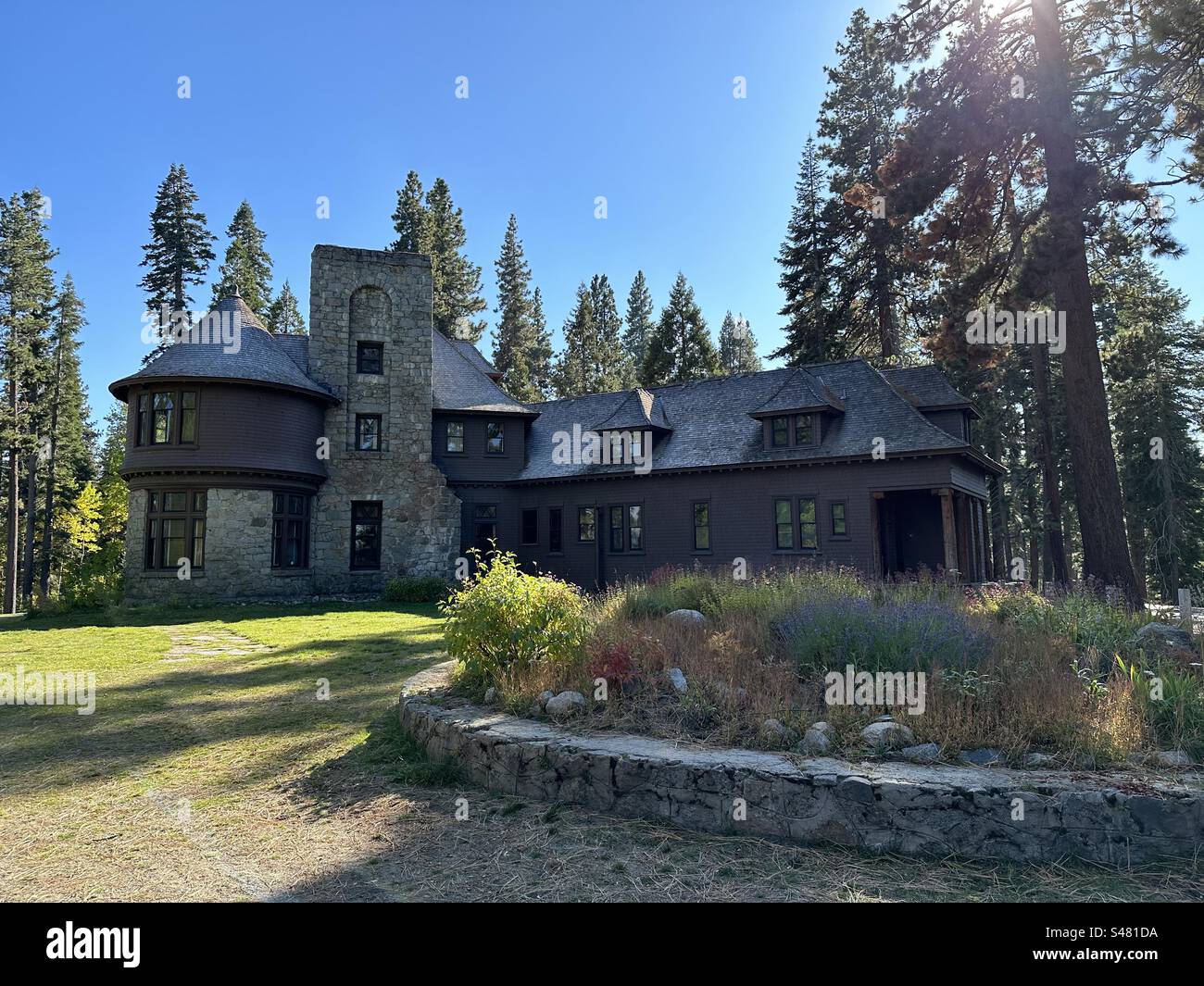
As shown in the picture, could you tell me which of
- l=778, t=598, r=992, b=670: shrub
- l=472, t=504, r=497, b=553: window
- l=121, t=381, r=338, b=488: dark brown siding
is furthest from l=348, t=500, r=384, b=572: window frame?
l=778, t=598, r=992, b=670: shrub

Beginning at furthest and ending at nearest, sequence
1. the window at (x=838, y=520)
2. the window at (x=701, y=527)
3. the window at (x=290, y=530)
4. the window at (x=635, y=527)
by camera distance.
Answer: the window at (x=635, y=527)
the window at (x=701, y=527)
the window at (x=290, y=530)
the window at (x=838, y=520)

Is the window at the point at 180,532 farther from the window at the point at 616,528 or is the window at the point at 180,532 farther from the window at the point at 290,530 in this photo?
the window at the point at 616,528

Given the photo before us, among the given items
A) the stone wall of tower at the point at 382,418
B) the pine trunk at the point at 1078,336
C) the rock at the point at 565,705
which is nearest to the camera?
the rock at the point at 565,705

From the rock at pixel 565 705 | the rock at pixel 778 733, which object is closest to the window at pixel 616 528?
the rock at pixel 565 705

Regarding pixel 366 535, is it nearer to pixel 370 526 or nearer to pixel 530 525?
pixel 370 526

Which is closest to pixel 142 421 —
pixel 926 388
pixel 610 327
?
pixel 926 388

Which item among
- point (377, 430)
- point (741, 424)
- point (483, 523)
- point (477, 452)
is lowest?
point (483, 523)

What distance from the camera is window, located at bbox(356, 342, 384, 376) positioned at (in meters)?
25.4

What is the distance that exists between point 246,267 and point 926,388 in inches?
1613

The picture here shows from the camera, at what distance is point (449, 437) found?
87.8ft

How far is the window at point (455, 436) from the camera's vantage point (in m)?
26.7

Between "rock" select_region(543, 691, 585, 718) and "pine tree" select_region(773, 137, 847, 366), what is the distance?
30273 mm

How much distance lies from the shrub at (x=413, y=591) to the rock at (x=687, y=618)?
14.4 metres

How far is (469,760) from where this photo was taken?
628cm
